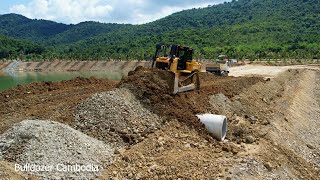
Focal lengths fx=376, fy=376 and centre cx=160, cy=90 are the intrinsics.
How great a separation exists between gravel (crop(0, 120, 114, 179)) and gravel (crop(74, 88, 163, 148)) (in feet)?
2.71

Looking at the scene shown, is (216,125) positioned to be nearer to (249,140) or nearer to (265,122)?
(249,140)

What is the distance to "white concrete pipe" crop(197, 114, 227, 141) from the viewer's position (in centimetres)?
1185

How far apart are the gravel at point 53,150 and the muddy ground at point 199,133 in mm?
321

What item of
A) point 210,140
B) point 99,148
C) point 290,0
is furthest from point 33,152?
point 290,0

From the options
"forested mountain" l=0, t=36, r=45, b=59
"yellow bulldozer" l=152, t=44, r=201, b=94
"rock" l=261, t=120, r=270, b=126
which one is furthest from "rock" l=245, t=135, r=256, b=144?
"forested mountain" l=0, t=36, r=45, b=59

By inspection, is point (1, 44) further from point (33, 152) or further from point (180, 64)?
point (33, 152)

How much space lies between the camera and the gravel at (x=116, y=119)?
10.3 m

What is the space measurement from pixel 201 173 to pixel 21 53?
4759 inches

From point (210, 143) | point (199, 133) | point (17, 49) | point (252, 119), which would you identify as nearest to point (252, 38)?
point (17, 49)

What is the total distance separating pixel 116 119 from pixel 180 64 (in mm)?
7828

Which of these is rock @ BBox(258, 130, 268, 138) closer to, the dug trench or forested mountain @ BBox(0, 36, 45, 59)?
the dug trench

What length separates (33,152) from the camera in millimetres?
8258

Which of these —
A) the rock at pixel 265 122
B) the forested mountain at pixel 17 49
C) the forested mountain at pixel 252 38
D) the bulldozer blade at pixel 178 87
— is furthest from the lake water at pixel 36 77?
the forested mountain at pixel 17 49

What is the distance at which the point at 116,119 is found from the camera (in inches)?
425
